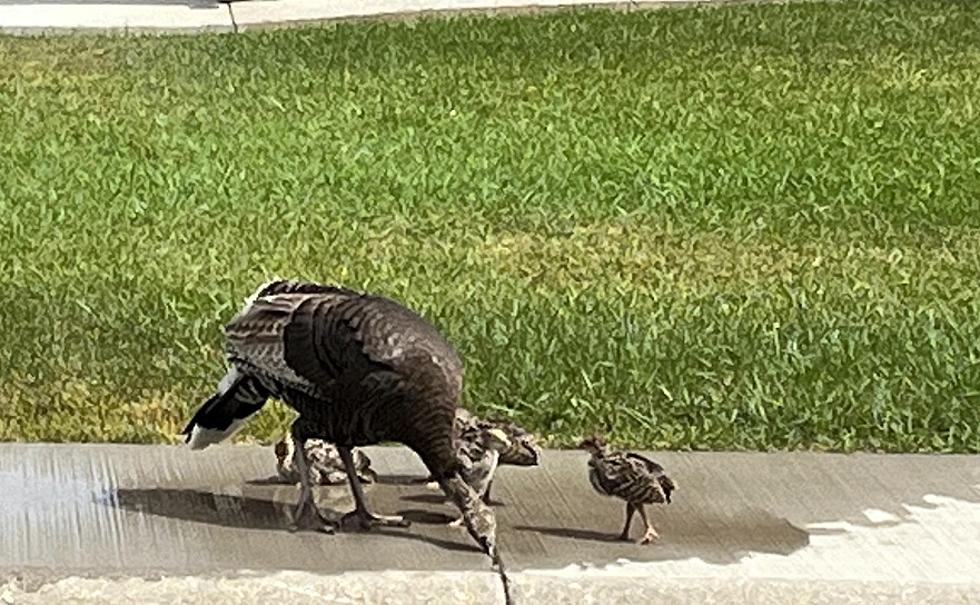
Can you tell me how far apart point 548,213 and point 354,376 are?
19.1ft

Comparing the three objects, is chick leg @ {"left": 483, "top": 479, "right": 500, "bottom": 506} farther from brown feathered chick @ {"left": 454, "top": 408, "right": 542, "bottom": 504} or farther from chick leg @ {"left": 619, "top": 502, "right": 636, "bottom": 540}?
chick leg @ {"left": 619, "top": 502, "right": 636, "bottom": 540}

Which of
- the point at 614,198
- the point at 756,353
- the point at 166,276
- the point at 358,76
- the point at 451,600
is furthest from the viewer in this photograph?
the point at 358,76

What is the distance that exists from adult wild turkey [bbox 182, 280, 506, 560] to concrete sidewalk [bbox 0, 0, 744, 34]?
1354 centimetres

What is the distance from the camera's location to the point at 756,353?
27.4 feet

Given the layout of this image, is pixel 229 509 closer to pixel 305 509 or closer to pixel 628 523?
pixel 305 509

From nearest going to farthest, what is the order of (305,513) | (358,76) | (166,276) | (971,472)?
(305,513) < (971,472) < (166,276) < (358,76)

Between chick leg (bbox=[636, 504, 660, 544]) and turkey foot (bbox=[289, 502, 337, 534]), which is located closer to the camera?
chick leg (bbox=[636, 504, 660, 544])

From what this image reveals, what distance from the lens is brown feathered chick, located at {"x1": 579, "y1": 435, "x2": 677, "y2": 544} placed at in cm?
600

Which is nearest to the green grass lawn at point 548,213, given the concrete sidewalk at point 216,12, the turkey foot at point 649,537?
the concrete sidewalk at point 216,12

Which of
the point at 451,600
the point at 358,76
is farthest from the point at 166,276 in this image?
the point at 358,76

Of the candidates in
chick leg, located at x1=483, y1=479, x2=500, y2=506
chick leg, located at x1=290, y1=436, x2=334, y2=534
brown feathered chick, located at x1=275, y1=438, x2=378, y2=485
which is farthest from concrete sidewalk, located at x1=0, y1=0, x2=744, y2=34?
chick leg, located at x1=290, y1=436, x2=334, y2=534

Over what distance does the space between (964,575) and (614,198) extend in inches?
246

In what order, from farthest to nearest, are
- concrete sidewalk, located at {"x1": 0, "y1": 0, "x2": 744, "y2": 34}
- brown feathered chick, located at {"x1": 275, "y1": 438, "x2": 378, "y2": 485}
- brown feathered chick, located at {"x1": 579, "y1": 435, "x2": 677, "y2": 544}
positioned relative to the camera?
concrete sidewalk, located at {"x1": 0, "y1": 0, "x2": 744, "y2": 34}
brown feathered chick, located at {"x1": 275, "y1": 438, "x2": 378, "y2": 485}
brown feathered chick, located at {"x1": 579, "y1": 435, "x2": 677, "y2": 544}

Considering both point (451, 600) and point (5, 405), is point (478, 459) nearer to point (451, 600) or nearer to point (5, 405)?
point (451, 600)
